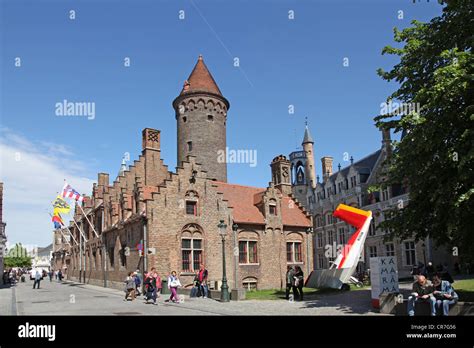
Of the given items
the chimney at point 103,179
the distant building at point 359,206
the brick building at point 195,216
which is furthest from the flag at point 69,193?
the distant building at point 359,206

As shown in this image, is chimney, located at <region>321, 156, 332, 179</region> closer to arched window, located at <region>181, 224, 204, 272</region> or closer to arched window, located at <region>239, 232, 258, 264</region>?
arched window, located at <region>239, 232, 258, 264</region>

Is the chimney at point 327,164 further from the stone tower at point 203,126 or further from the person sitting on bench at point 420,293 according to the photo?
the person sitting on bench at point 420,293

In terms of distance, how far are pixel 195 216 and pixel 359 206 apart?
30405 millimetres

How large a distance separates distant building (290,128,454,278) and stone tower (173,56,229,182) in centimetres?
1538

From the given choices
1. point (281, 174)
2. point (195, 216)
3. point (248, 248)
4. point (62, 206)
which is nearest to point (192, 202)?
point (195, 216)

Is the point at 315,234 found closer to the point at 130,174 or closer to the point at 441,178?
the point at 130,174

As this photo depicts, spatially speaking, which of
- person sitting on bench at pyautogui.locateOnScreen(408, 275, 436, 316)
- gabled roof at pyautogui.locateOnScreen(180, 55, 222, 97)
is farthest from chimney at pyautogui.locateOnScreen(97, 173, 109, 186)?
person sitting on bench at pyautogui.locateOnScreen(408, 275, 436, 316)

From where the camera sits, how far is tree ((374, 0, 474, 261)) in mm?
13703

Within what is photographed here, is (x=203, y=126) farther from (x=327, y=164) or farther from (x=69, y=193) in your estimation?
(x=327, y=164)

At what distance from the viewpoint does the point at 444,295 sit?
510 inches

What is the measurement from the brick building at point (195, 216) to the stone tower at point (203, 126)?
11cm

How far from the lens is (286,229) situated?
A: 39469mm

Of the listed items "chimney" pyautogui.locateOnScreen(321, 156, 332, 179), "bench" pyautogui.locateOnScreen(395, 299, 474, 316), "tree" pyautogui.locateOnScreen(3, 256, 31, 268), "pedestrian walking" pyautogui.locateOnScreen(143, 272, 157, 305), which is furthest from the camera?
"tree" pyautogui.locateOnScreen(3, 256, 31, 268)

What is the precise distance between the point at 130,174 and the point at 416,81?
27.5 meters
